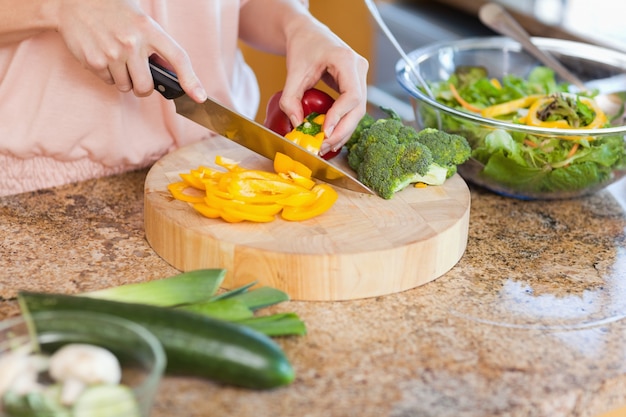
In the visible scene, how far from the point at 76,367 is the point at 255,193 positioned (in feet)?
1.95

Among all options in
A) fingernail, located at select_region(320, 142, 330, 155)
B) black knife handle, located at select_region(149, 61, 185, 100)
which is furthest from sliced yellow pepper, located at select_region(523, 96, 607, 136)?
black knife handle, located at select_region(149, 61, 185, 100)

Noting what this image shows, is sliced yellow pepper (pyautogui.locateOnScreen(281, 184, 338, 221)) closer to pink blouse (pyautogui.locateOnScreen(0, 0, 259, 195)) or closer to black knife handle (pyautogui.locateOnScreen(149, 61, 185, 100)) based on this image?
black knife handle (pyautogui.locateOnScreen(149, 61, 185, 100))

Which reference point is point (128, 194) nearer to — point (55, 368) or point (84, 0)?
point (84, 0)

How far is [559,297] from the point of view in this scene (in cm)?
147

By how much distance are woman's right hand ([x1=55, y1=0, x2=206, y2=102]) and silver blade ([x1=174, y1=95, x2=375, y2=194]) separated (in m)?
0.11

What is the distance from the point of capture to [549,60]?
2172mm

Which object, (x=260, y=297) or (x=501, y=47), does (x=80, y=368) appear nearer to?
(x=260, y=297)

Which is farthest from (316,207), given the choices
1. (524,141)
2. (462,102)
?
(462,102)

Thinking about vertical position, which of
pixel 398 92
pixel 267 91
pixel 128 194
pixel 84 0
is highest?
pixel 84 0

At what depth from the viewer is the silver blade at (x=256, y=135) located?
1.57 m

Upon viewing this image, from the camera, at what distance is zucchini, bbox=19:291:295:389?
3.63 feet

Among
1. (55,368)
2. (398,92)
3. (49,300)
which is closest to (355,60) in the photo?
(49,300)

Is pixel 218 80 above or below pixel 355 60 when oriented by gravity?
below

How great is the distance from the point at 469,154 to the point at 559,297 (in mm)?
374
